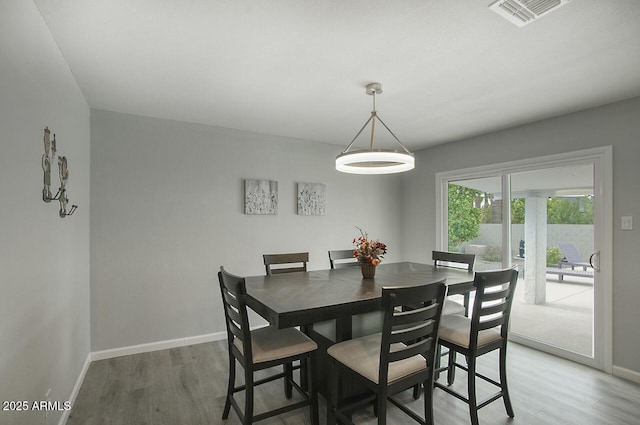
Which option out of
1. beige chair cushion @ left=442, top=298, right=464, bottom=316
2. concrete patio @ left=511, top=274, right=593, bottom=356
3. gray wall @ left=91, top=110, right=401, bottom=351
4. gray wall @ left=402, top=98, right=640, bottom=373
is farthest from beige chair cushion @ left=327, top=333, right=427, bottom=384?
concrete patio @ left=511, top=274, right=593, bottom=356

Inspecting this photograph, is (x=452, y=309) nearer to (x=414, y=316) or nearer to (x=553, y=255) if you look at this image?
(x=414, y=316)

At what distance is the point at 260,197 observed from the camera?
13.1 ft

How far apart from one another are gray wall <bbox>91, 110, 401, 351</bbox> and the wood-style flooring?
484mm

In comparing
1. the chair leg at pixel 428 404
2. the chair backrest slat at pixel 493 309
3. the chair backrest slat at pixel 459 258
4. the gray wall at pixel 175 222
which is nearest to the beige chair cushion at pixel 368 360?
the chair leg at pixel 428 404

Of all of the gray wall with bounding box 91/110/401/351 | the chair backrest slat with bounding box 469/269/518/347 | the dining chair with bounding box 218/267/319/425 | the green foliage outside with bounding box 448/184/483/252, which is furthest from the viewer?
the green foliage outside with bounding box 448/184/483/252

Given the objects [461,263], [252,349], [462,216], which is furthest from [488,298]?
[462,216]

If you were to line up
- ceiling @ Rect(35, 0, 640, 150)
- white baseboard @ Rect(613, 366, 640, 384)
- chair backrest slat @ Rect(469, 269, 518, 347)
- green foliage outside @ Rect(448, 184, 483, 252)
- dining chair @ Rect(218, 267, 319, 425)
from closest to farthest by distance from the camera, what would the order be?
1. ceiling @ Rect(35, 0, 640, 150)
2. dining chair @ Rect(218, 267, 319, 425)
3. chair backrest slat @ Rect(469, 269, 518, 347)
4. white baseboard @ Rect(613, 366, 640, 384)
5. green foliage outside @ Rect(448, 184, 483, 252)

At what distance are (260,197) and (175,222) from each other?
Result: 102 cm

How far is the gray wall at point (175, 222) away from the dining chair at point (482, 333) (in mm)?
2416

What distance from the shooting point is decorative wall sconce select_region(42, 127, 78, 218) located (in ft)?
5.79

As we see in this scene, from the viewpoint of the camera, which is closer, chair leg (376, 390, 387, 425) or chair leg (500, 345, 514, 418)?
chair leg (376, 390, 387, 425)

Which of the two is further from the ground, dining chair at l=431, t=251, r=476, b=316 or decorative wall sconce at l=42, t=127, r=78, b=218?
decorative wall sconce at l=42, t=127, r=78, b=218

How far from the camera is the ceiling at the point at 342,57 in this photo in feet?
5.55

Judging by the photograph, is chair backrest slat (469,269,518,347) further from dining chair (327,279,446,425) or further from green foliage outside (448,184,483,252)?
green foliage outside (448,184,483,252)
